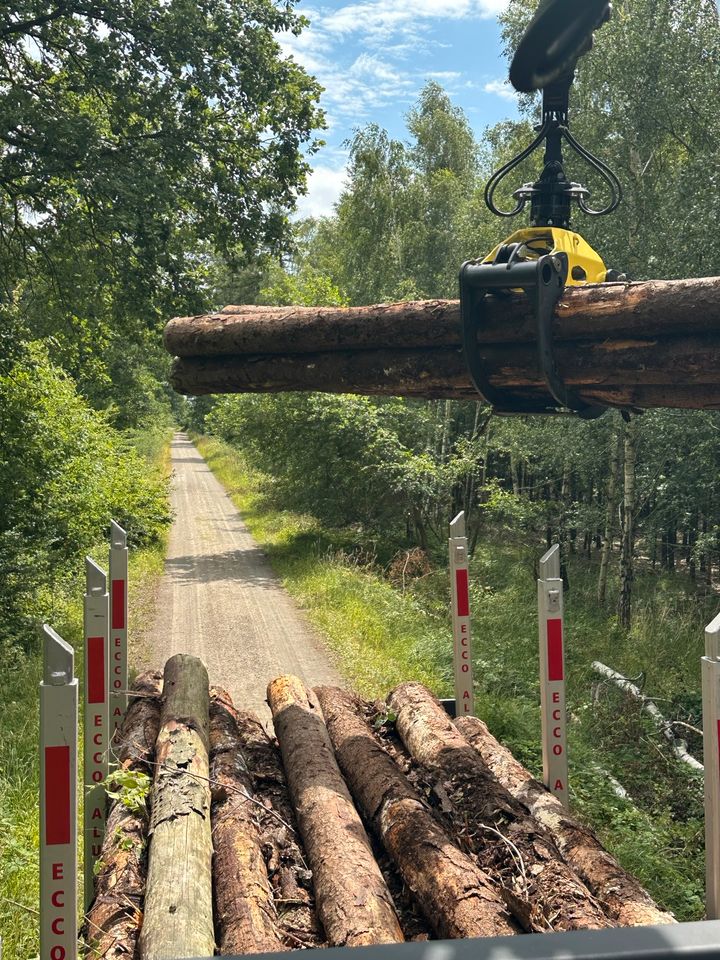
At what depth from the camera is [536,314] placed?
3127 mm

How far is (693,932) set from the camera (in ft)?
2.81

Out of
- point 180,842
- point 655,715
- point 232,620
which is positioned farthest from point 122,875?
point 232,620

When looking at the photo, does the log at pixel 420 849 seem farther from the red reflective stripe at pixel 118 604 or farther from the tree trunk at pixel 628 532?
the tree trunk at pixel 628 532

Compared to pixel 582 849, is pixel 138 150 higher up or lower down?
higher up

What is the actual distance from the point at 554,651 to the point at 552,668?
0.30 ft

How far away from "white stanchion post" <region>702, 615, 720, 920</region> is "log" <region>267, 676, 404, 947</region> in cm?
109

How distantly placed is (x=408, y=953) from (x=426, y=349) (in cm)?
312

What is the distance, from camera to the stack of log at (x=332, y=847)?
325 centimetres

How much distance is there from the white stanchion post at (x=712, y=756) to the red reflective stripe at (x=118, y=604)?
334 centimetres

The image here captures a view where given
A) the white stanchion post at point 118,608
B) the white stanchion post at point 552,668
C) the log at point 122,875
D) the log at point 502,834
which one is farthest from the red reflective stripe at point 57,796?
the white stanchion post at point 552,668

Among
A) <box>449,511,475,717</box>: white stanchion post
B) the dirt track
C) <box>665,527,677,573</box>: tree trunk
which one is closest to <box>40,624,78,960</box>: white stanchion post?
<box>449,511,475,717</box>: white stanchion post

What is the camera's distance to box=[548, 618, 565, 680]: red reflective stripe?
14.3ft

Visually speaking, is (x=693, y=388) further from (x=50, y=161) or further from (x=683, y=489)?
(x=683, y=489)

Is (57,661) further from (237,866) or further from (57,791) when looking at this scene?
(237,866)
